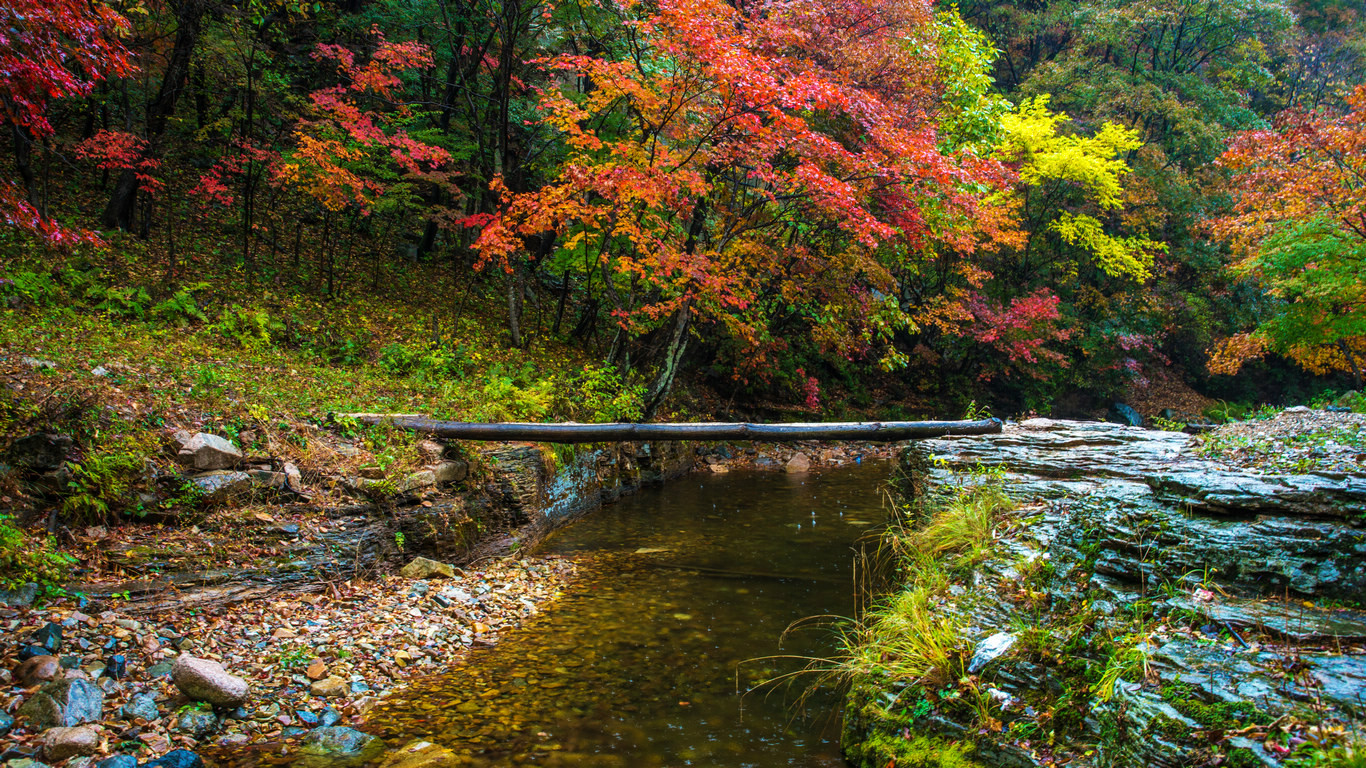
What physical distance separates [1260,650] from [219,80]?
15615mm

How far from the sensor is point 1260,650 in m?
2.61

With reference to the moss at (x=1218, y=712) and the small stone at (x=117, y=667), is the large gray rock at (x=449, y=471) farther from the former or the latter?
the moss at (x=1218, y=712)

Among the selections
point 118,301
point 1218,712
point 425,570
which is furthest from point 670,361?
point 1218,712

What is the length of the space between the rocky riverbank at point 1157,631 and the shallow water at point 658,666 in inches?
28.3

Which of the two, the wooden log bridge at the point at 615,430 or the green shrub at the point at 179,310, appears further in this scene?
the green shrub at the point at 179,310

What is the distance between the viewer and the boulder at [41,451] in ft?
12.6

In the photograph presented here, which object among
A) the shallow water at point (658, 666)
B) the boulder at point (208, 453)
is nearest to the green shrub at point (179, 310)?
the boulder at point (208, 453)

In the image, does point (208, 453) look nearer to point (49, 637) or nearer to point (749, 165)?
point (49, 637)

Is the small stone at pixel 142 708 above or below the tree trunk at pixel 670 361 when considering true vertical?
below

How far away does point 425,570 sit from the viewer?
5492 millimetres

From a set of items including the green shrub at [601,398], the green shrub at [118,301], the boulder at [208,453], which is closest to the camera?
the boulder at [208,453]

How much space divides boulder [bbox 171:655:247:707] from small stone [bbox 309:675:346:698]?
38 cm

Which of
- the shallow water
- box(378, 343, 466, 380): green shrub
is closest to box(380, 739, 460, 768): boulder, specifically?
the shallow water

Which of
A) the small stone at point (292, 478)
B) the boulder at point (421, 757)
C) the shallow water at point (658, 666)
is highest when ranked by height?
the small stone at point (292, 478)
